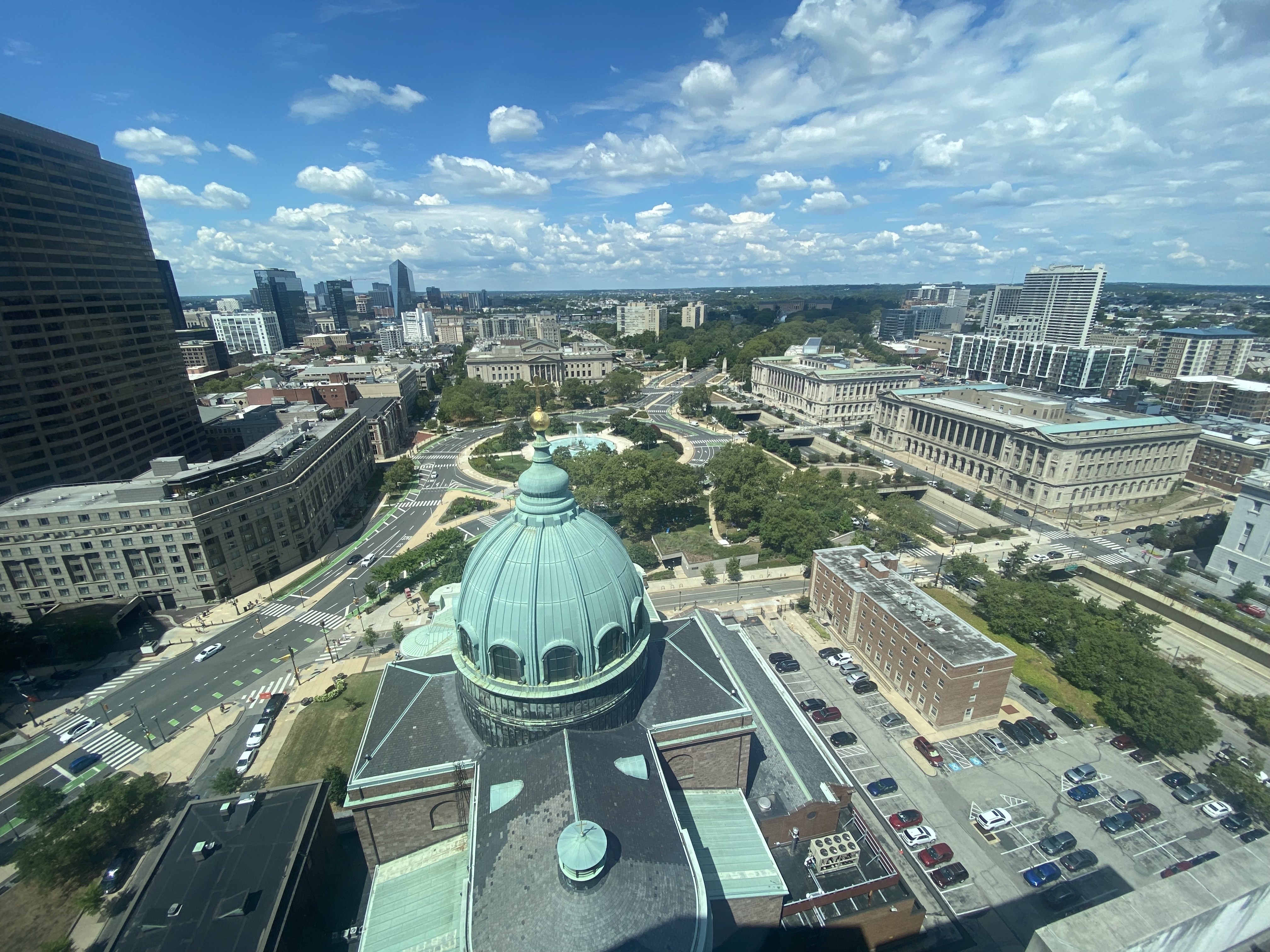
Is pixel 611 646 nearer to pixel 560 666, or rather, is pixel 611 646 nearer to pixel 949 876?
pixel 560 666

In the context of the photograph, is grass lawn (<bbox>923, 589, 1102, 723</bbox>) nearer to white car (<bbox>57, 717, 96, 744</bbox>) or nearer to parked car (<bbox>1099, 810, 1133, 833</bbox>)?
parked car (<bbox>1099, 810, 1133, 833</bbox>)

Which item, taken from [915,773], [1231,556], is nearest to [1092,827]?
[915,773]

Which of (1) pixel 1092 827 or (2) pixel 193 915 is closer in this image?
(2) pixel 193 915


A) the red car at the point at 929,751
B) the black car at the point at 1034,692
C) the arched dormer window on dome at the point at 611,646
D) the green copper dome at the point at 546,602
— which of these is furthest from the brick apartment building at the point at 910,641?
Result: the green copper dome at the point at 546,602

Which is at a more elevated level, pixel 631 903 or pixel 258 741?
pixel 631 903

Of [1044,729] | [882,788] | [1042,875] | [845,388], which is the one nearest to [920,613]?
[1044,729]

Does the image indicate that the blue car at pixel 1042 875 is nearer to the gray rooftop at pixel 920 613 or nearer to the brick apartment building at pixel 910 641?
the brick apartment building at pixel 910 641

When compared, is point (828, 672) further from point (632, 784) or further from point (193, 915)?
point (193, 915)
